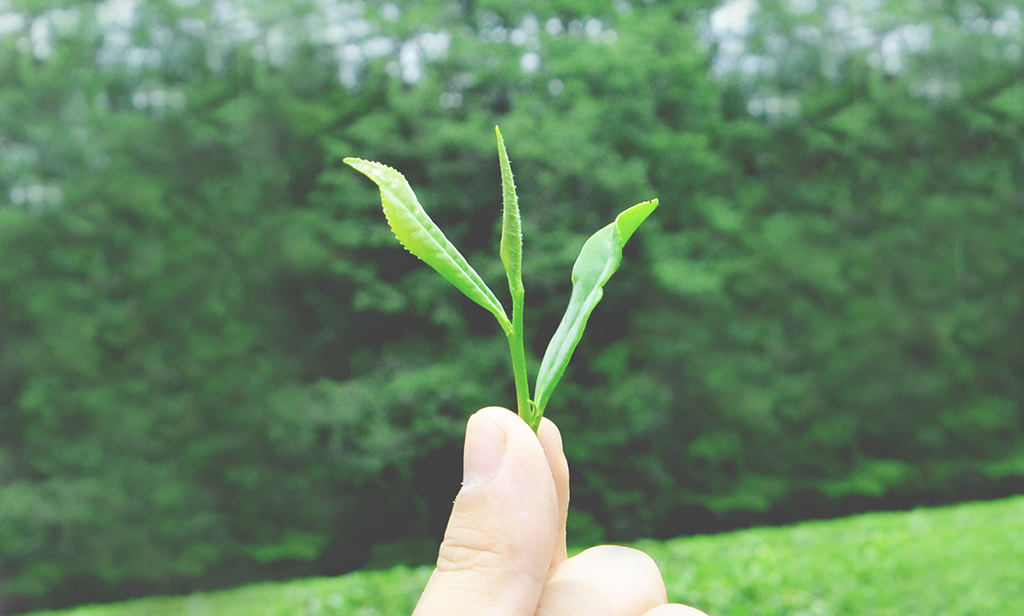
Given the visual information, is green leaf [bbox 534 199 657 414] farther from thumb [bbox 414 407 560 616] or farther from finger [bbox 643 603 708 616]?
finger [bbox 643 603 708 616]

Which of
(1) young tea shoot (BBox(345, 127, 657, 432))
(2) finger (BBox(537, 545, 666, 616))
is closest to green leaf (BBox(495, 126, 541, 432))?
(1) young tea shoot (BBox(345, 127, 657, 432))

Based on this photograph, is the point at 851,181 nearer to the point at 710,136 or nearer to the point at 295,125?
the point at 710,136

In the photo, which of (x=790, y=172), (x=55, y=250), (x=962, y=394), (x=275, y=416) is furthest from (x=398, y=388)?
(x=962, y=394)

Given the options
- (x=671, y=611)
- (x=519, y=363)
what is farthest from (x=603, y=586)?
(x=519, y=363)

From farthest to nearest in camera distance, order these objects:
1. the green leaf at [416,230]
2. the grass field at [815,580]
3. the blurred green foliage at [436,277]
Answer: the blurred green foliage at [436,277], the grass field at [815,580], the green leaf at [416,230]

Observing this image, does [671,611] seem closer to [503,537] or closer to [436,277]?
[503,537]

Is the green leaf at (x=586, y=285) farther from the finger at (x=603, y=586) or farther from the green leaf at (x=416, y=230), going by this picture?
the finger at (x=603, y=586)

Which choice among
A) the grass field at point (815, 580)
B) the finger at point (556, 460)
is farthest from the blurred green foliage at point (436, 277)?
the finger at point (556, 460)
